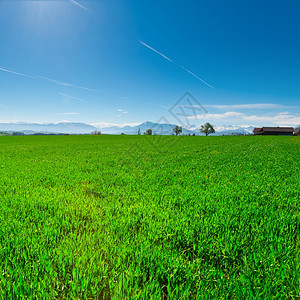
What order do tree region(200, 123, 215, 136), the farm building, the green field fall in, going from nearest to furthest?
the green field, the farm building, tree region(200, 123, 215, 136)

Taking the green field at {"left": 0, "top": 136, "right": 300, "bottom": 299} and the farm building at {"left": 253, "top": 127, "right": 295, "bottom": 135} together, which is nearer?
the green field at {"left": 0, "top": 136, "right": 300, "bottom": 299}

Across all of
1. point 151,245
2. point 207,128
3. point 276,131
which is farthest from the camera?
point 207,128

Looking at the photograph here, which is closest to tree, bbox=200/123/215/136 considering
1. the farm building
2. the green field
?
the farm building

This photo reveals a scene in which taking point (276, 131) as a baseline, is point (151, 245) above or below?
below

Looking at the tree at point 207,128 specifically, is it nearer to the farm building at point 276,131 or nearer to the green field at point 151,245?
the farm building at point 276,131

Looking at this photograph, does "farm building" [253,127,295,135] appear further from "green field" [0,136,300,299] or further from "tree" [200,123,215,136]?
"green field" [0,136,300,299]

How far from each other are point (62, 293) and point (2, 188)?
514 cm

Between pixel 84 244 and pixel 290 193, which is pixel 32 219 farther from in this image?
pixel 290 193

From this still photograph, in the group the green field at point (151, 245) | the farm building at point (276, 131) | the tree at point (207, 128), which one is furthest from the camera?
the tree at point (207, 128)

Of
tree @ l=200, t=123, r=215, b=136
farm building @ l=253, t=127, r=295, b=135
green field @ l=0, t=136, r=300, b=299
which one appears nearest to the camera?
green field @ l=0, t=136, r=300, b=299

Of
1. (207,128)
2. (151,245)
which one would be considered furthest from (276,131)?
(151,245)

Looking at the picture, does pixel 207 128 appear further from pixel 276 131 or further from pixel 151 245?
pixel 151 245

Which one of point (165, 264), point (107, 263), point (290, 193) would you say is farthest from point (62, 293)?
point (290, 193)

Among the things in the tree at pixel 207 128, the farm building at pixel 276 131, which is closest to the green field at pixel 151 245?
the farm building at pixel 276 131
